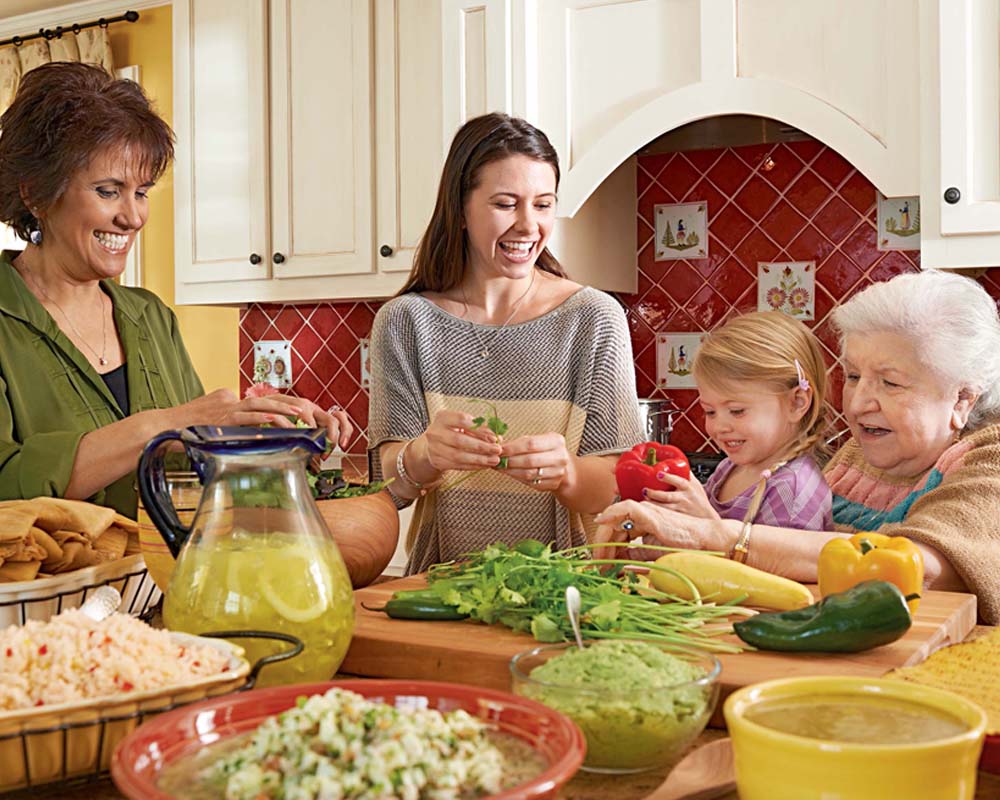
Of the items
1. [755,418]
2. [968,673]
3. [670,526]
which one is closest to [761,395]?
[755,418]

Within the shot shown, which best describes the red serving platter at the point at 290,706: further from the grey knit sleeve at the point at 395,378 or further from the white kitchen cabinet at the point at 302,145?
the white kitchen cabinet at the point at 302,145

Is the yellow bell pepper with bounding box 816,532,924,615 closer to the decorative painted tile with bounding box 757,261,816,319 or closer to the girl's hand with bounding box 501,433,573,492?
the girl's hand with bounding box 501,433,573,492

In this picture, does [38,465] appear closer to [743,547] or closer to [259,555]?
[259,555]

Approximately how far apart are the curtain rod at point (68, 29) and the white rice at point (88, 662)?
4.22 meters

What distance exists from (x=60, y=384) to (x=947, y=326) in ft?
4.81

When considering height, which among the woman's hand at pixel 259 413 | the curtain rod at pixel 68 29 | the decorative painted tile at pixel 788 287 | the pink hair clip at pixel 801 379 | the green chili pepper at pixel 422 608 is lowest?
the green chili pepper at pixel 422 608

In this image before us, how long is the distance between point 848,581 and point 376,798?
0.78 metres

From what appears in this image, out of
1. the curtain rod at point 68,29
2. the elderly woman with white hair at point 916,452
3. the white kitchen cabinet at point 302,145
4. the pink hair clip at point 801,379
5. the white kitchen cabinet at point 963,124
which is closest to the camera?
the elderly woman with white hair at point 916,452

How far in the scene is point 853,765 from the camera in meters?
0.67

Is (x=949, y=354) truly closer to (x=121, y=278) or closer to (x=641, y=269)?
(x=641, y=269)

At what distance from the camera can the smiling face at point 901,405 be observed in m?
1.68

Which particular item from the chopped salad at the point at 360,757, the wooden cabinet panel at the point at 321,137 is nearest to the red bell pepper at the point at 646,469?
the chopped salad at the point at 360,757

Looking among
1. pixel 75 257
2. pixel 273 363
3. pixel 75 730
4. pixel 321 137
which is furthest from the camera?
pixel 273 363

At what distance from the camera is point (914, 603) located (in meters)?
1.21
